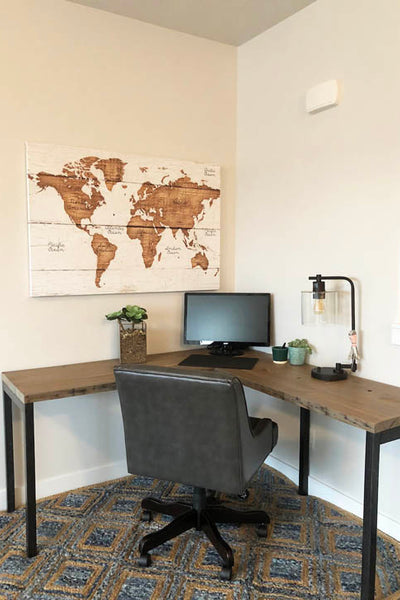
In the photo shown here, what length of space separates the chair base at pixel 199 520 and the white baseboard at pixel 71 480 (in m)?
0.51

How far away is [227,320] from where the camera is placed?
299 centimetres

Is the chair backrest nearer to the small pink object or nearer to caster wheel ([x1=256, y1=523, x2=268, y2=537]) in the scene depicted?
caster wheel ([x1=256, y1=523, x2=268, y2=537])

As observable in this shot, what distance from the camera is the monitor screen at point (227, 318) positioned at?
296 centimetres

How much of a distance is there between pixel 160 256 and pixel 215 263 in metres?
0.39

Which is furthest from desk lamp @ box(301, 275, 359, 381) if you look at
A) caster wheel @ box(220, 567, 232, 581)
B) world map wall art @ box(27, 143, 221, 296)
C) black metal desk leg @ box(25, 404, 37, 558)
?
black metal desk leg @ box(25, 404, 37, 558)

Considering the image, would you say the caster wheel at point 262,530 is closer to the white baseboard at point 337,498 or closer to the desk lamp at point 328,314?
the white baseboard at point 337,498

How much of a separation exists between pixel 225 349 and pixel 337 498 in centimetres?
Answer: 103

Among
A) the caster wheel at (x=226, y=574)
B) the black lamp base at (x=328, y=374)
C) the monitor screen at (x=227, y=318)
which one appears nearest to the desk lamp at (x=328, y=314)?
the black lamp base at (x=328, y=374)

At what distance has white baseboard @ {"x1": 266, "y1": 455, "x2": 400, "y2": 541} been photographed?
7.59 ft

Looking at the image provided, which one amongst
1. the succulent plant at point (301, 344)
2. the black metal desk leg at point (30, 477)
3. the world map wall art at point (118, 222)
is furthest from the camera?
the succulent plant at point (301, 344)

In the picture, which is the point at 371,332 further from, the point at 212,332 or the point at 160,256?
the point at 160,256

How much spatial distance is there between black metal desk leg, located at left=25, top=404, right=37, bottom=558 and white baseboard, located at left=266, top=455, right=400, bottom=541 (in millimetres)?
1475

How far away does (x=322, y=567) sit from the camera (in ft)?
Answer: 6.87

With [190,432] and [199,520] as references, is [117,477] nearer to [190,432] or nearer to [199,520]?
[199,520]
